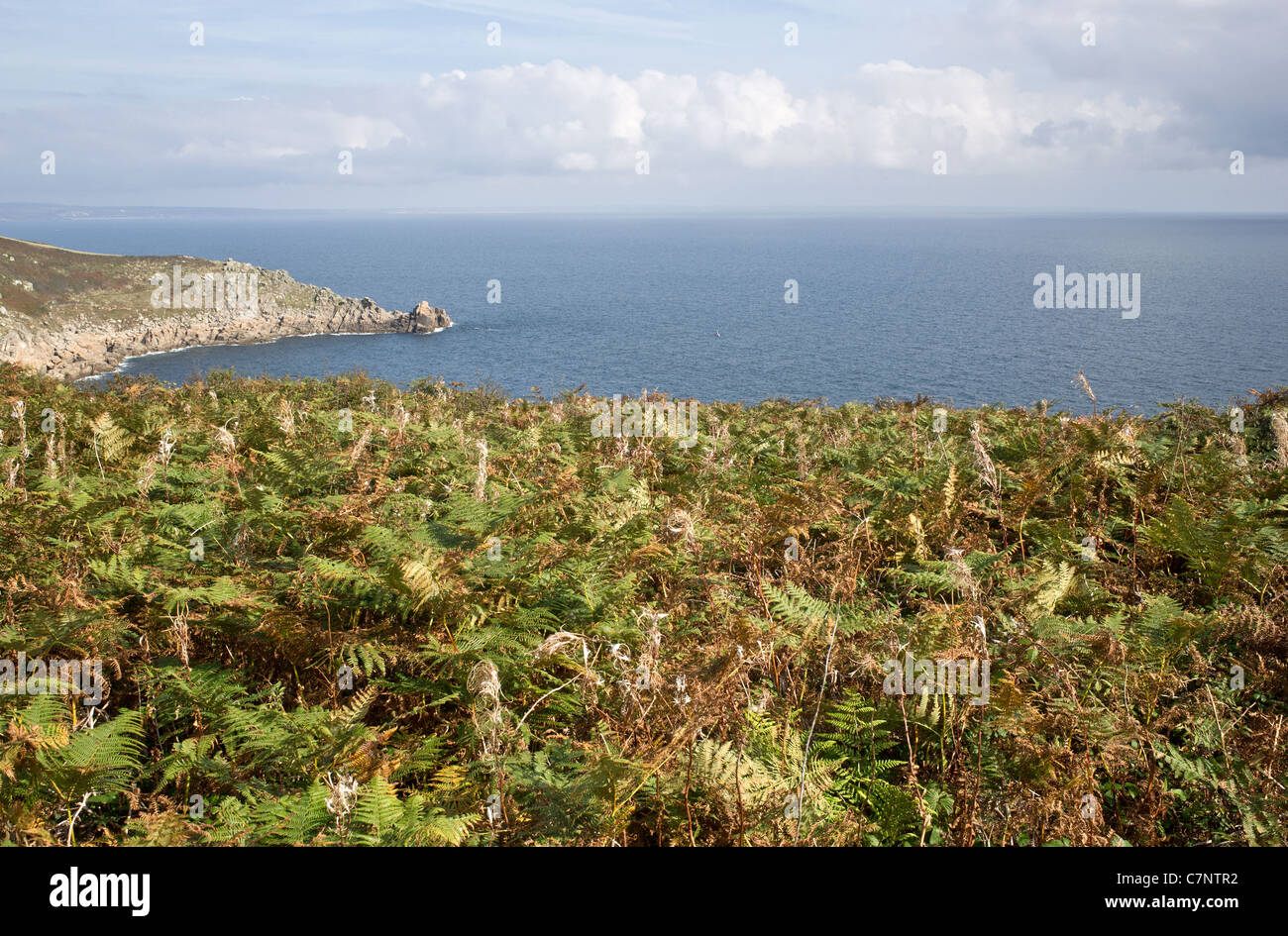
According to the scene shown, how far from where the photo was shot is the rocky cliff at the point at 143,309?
8444 cm

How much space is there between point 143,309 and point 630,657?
11798 centimetres

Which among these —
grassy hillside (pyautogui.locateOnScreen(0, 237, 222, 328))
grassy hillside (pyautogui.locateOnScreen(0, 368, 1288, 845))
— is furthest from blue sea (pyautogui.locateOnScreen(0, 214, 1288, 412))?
grassy hillside (pyautogui.locateOnScreen(0, 368, 1288, 845))

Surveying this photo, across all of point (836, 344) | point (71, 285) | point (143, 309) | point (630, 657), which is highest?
point (71, 285)

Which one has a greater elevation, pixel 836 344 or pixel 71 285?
pixel 71 285

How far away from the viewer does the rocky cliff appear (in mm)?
84438

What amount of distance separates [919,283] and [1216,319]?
61.8 metres

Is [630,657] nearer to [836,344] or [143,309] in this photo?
[836,344]

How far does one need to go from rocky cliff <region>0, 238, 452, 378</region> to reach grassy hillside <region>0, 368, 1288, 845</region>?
84.1m

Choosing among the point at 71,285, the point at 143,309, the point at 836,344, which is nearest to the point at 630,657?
the point at 836,344

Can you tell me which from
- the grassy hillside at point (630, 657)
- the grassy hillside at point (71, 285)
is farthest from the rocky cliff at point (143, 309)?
the grassy hillside at point (630, 657)

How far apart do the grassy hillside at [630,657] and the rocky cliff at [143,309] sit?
84058mm

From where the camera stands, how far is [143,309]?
333ft

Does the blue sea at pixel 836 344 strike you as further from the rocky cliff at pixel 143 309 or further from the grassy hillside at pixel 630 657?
the grassy hillside at pixel 630 657
